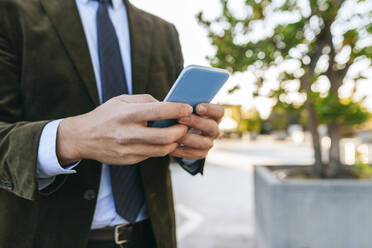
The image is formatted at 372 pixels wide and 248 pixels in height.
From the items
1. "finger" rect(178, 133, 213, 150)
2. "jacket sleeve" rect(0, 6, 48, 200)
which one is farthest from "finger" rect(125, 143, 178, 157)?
"jacket sleeve" rect(0, 6, 48, 200)

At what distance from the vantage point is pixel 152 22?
1.17m

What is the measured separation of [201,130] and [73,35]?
49 centimetres

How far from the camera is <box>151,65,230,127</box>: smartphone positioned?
635mm

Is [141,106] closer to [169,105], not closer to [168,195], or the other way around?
[169,105]

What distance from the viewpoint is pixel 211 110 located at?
0.76 m

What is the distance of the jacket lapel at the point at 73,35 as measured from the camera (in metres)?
0.87

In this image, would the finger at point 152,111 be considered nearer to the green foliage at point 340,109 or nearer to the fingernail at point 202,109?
the fingernail at point 202,109

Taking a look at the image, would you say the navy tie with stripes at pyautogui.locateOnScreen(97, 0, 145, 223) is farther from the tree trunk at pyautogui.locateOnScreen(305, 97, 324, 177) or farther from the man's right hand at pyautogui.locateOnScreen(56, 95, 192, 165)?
the tree trunk at pyautogui.locateOnScreen(305, 97, 324, 177)

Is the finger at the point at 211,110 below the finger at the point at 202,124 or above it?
above

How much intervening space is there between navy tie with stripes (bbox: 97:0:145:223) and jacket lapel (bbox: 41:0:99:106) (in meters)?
0.06

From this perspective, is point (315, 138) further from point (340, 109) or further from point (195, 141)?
point (195, 141)

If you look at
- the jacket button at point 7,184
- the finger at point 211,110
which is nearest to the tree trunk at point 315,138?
the finger at point 211,110

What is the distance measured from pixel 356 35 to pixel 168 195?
8.42 feet

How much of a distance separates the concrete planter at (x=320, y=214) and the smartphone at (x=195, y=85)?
1782 millimetres
